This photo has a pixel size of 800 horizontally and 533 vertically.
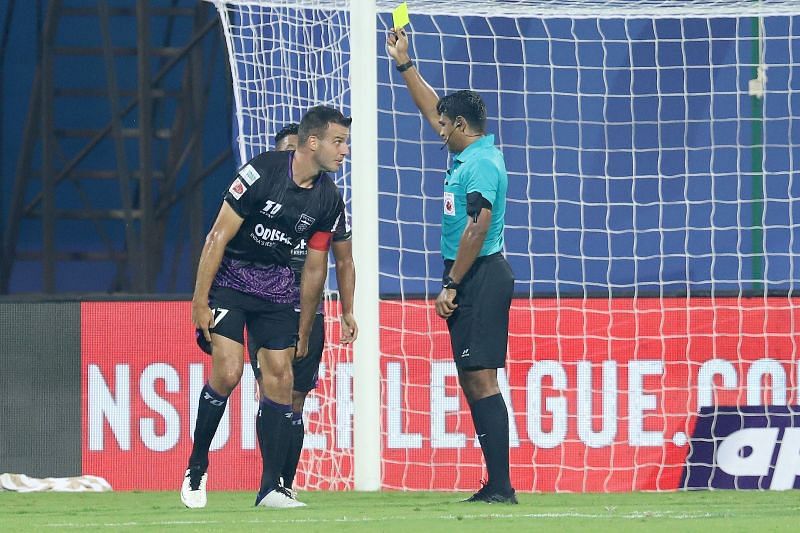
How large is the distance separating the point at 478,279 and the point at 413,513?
1075 millimetres

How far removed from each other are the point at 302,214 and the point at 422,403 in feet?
7.79

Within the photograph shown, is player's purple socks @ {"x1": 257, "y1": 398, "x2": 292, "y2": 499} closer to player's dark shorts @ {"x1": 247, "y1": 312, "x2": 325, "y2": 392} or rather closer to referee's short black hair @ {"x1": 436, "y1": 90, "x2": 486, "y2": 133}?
player's dark shorts @ {"x1": 247, "y1": 312, "x2": 325, "y2": 392}

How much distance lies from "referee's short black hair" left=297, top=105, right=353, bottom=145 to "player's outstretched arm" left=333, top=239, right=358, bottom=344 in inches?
24.3

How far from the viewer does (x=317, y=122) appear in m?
6.84

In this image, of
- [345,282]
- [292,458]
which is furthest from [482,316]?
[292,458]

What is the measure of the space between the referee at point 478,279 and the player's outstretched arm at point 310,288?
51 cm

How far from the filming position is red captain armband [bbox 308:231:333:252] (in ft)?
22.9

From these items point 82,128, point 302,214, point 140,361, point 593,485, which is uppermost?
point 82,128

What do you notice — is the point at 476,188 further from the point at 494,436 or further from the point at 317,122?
the point at 494,436

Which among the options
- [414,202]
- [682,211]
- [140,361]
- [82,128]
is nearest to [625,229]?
[682,211]

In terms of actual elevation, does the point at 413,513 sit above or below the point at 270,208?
below

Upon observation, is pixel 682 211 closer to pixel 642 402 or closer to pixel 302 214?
pixel 642 402

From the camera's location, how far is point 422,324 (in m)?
9.00

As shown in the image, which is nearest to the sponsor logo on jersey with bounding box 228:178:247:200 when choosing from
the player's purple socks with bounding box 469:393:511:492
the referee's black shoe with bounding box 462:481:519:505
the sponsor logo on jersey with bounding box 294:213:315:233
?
the sponsor logo on jersey with bounding box 294:213:315:233
